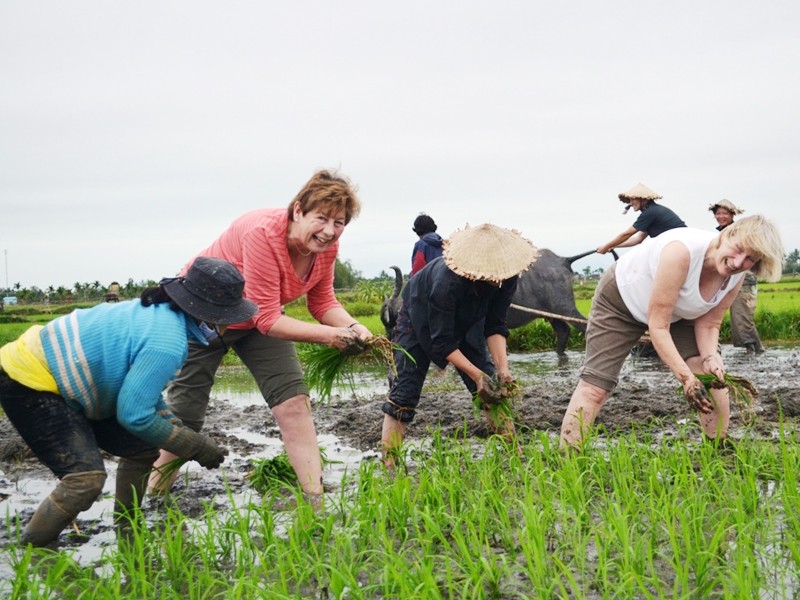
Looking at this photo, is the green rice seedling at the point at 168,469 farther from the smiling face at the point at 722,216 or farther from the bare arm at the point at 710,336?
the smiling face at the point at 722,216

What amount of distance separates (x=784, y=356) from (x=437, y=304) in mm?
7533

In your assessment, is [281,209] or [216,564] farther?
[281,209]

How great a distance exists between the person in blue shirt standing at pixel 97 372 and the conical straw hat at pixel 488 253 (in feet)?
3.87

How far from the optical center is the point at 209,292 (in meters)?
3.19

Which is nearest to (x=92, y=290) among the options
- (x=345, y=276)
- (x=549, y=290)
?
(x=345, y=276)

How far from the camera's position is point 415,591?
235cm

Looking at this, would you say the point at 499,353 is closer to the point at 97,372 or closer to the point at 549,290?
the point at 97,372

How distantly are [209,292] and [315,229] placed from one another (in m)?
0.64

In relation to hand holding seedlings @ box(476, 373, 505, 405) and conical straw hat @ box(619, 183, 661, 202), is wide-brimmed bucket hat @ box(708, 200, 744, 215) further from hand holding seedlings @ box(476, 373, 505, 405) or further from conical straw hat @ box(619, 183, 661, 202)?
hand holding seedlings @ box(476, 373, 505, 405)

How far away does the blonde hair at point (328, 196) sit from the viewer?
11.9ft

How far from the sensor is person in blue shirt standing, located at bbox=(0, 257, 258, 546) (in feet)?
9.99

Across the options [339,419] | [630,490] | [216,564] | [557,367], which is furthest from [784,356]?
[216,564]

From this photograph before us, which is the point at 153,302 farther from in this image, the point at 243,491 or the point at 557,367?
the point at 557,367

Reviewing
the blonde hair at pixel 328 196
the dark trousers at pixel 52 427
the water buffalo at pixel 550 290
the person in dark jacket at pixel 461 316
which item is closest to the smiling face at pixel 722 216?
the water buffalo at pixel 550 290
